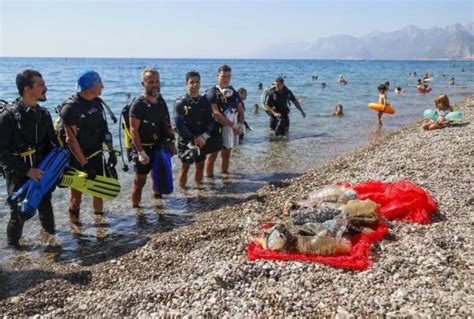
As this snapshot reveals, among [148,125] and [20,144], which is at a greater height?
[148,125]

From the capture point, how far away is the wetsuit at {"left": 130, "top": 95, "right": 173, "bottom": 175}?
259 inches

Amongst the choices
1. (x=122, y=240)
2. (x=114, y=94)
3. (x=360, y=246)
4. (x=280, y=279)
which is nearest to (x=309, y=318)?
(x=280, y=279)

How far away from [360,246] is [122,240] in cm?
330

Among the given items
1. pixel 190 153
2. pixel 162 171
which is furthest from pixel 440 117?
pixel 162 171

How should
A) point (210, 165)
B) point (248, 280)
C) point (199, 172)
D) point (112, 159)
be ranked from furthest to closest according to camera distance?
point (210, 165) → point (199, 172) → point (112, 159) → point (248, 280)

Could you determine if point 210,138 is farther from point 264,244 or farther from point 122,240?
point 264,244

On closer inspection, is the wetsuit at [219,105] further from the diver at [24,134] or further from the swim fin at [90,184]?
the diver at [24,134]

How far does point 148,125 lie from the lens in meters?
6.68

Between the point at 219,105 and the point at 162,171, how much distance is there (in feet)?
6.46

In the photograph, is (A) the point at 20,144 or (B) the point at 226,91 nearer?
(A) the point at 20,144

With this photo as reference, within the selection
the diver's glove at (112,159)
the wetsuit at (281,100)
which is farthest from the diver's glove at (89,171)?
the wetsuit at (281,100)

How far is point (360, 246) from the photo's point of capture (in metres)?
4.56

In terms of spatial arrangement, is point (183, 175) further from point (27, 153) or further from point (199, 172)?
point (27, 153)

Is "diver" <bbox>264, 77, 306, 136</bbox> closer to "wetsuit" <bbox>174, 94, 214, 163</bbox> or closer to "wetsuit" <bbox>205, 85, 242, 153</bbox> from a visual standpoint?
"wetsuit" <bbox>205, 85, 242, 153</bbox>
